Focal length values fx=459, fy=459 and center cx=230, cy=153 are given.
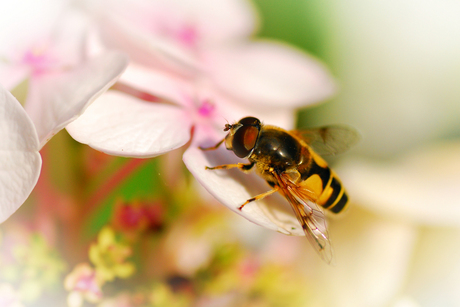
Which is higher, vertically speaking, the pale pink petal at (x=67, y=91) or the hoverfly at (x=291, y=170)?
the pale pink petal at (x=67, y=91)

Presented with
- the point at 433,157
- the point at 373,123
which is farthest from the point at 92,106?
the point at 373,123

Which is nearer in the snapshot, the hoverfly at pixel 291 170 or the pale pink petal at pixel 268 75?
the hoverfly at pixel 291 170

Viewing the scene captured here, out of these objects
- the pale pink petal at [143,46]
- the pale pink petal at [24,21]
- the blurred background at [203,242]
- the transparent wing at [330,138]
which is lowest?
the blurred background at [203,242]

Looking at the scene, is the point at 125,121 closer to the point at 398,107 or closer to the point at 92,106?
the point at 92,106

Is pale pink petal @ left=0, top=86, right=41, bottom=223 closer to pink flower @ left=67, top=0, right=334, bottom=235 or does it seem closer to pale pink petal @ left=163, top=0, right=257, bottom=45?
pink flower @ left=67, top=0, right=334, bottom=235

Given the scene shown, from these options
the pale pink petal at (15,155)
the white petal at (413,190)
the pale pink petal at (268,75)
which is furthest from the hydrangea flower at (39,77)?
the white petal at (413,190)

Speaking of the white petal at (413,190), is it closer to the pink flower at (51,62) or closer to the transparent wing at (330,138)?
the transparent wing at (330,138)
